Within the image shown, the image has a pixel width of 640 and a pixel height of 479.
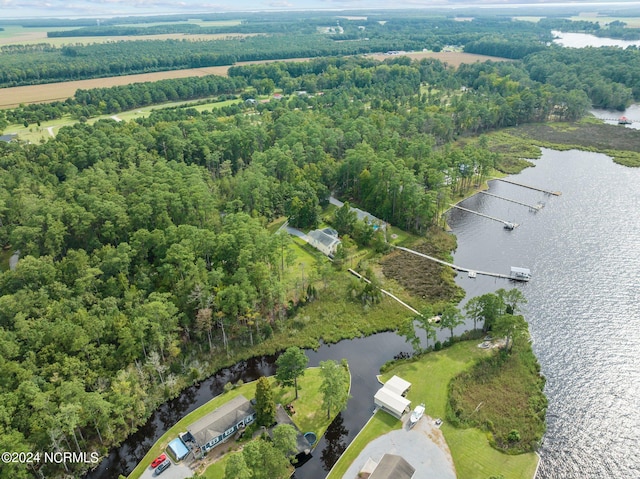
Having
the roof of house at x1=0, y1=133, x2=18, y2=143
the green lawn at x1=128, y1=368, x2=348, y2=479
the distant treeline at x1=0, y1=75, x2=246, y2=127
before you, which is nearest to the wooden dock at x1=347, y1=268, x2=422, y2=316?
the green lawn at x1=128, y1=368, x2=348, y2=479

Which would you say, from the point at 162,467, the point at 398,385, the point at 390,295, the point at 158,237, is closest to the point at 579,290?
the point at 390,295

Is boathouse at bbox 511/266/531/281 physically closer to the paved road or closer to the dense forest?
the dense forest

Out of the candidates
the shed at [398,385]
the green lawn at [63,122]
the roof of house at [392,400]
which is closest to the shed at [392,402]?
the roof of house at [392,400]

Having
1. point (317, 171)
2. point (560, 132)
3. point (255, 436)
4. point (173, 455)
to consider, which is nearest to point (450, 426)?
point (255, 436)

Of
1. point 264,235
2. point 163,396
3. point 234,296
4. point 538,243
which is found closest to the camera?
point 163,396

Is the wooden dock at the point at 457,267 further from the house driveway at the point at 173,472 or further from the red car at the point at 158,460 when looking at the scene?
the red car at the point at 158,460

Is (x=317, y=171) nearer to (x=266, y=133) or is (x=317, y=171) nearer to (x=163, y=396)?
(x=266, y=133)

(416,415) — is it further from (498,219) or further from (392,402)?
(498,219)

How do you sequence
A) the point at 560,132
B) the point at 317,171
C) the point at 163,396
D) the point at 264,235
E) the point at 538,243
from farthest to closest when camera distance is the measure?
the point at 560,132 < the point at 317,171 < the point at 538,243 < the point at 264,235 < the point at 163,396
